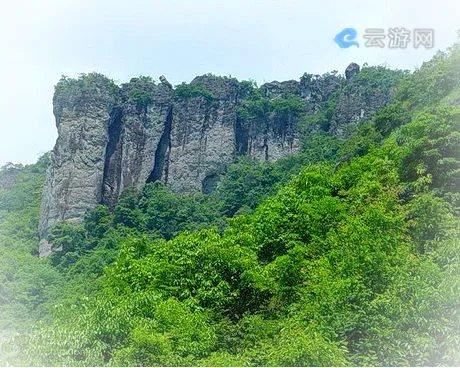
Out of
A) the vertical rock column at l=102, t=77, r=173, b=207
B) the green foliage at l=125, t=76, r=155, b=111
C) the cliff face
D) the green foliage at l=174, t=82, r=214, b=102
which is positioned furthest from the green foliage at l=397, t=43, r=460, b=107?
the green foliage at l=125, t=76, r=155, b=111

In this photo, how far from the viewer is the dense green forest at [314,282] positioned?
1017 centimetres

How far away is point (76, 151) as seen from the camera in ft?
166

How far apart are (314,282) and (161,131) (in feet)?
136

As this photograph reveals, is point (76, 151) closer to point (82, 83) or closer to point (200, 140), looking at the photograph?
point (82, 83)

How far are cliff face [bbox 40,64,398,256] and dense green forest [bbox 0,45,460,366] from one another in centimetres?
2687

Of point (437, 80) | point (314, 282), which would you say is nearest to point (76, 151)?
point (437, 80)

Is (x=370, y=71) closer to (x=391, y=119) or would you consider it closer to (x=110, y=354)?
(x=391, y=119)

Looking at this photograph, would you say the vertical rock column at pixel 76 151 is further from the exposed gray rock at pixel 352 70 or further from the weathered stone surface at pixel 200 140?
the exposed gray rock at pixel 352 70

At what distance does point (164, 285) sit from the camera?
15195 mm

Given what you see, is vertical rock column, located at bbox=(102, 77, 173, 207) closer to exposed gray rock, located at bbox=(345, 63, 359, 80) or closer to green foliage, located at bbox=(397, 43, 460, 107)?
exposed gray rock, located at bbox=(345, 63, 359, 80)

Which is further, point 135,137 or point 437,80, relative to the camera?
point 135,137

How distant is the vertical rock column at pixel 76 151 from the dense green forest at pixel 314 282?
2813cm

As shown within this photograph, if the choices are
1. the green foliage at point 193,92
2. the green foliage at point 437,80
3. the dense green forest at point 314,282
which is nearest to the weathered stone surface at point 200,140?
the green foliage at point 193,92

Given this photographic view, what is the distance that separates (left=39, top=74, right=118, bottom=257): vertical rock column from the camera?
164 feet
